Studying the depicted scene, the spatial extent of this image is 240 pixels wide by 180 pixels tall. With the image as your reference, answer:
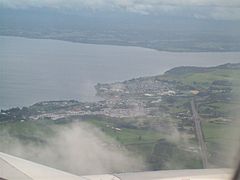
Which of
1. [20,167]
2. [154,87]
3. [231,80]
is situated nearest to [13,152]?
[20,167]

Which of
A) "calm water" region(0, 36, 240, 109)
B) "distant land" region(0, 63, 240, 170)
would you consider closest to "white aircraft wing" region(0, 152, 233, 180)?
"distant land" region(0, 63, 240, 170)

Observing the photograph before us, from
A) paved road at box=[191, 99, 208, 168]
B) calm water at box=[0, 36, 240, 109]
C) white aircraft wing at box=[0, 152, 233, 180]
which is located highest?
calm water at box=[0, 36, 240, 109]

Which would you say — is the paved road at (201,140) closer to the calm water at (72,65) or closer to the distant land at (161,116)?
the distant land at (161,116)

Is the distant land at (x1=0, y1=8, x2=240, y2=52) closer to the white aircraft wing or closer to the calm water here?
the calm water

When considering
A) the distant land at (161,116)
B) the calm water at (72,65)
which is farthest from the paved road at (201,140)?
the calm water at (72,65)

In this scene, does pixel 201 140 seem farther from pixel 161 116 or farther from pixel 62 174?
pixel 62 174

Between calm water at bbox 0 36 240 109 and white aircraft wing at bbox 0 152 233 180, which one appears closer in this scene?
white aircraft wing at bbox 0 152 233 180

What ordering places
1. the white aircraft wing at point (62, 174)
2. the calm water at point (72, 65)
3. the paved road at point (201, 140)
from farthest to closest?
the calm water at point (72, 65) → the paved road at point (201, 140) → the white aircraft wing at point (62, 174)
